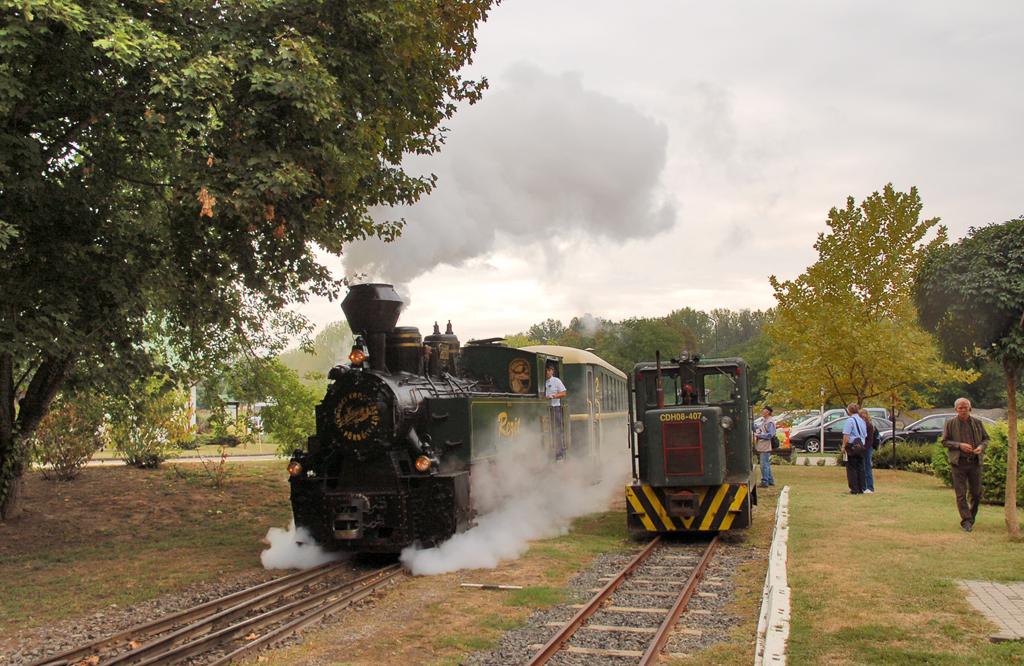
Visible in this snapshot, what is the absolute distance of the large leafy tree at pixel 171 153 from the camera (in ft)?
24.7

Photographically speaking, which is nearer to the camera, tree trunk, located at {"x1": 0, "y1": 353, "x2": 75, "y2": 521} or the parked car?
tree trunk, located at {"x1": 0, "y1": 353, "x2": 75, "y2": 521}

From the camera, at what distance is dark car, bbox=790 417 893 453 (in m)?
27.4

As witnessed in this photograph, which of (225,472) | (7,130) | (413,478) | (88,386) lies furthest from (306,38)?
(225,472)

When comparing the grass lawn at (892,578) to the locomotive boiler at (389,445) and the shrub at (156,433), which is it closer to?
the locomotive boiler at (389,445)

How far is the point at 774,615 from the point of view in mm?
5613

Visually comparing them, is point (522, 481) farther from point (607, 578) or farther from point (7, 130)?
point (7, 130)

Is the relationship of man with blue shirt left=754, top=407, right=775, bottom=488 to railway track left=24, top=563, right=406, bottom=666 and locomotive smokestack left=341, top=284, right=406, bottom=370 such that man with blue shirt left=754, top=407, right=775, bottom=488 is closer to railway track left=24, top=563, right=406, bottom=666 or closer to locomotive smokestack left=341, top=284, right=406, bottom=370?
locomotive smokestack left=341, top=284, right=406, bottom=370

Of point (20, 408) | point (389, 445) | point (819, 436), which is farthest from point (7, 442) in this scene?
point (819, 436)

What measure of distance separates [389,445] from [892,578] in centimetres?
529

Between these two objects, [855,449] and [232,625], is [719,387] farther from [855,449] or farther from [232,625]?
[232,625]

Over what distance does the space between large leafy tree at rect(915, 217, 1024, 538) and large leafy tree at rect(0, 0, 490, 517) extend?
22.0 ft

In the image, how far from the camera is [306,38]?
8039mm

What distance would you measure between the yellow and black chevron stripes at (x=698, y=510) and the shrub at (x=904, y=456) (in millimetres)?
9868

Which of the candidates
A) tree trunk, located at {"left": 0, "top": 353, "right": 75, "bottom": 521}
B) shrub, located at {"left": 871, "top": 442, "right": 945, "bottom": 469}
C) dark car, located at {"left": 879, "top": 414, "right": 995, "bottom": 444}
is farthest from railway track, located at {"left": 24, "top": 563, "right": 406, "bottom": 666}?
dark car, located at {"left": 879, "top": 414, "right": 995, "bottom": 444}
